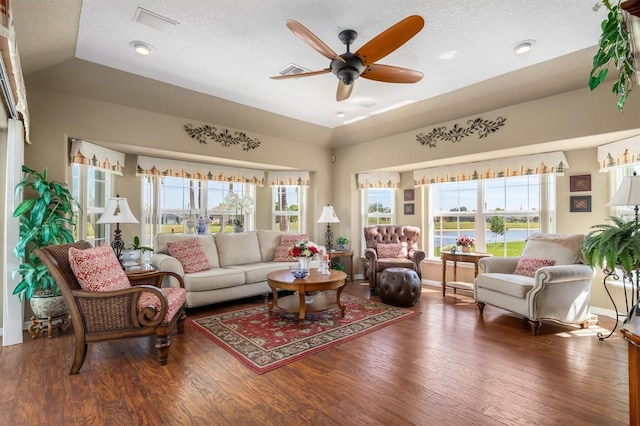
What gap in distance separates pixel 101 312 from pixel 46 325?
4.48 ft

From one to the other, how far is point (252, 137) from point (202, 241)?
6.27 feet

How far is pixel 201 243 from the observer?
4523 millimetres

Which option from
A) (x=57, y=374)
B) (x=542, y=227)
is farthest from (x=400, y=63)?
(x=57, y=374)

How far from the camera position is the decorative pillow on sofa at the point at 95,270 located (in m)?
2.46

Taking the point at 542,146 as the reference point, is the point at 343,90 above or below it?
above

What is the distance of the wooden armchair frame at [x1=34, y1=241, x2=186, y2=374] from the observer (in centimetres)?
241

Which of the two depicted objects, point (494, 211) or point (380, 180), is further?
point (380, 180)

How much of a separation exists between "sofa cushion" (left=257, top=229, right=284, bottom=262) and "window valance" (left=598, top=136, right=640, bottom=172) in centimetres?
462

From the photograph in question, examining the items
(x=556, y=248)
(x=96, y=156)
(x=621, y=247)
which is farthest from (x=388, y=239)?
(x=96, y=156)

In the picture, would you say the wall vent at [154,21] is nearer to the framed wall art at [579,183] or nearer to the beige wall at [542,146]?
the beige wall at [542,146]

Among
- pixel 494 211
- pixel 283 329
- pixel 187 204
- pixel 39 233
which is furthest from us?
pixel 187 204

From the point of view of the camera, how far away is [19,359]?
2.65 metres

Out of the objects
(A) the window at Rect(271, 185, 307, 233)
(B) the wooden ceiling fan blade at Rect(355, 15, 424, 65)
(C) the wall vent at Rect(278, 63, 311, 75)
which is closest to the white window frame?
(A) the window at Rect(271, 185, 307, 233)

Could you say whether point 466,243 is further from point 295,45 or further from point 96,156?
point 96,156
